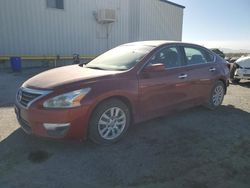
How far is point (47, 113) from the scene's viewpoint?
3.47 meters

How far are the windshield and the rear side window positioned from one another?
99cm

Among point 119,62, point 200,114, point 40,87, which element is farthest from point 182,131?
point 40,87

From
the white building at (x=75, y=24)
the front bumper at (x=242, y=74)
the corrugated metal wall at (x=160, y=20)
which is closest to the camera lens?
the front bumper at (x=242, y=74)

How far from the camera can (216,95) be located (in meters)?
6.04

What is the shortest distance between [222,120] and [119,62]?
2496mm

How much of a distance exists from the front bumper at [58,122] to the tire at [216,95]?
3.39 meters

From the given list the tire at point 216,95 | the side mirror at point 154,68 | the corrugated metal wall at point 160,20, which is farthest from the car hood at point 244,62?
the corrugated metal wall at point 160,20

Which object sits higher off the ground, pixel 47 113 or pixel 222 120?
pixel 47 113

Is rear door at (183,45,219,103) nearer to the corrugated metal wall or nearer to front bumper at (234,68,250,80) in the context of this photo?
front bumper at (234,68,250,80)

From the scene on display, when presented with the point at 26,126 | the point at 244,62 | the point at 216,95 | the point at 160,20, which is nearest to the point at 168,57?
the point at 216,95

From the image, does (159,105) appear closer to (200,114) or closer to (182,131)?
(182,131)

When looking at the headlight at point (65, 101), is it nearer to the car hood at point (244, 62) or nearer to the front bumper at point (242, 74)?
the front bumper at point (242, 74)

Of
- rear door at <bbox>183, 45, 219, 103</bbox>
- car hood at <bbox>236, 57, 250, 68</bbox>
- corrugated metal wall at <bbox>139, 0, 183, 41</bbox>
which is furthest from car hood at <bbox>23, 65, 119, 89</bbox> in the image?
corrugated metal wall at <bbox>139, 0, 183, 41</bbox>

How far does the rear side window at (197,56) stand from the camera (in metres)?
5.25
